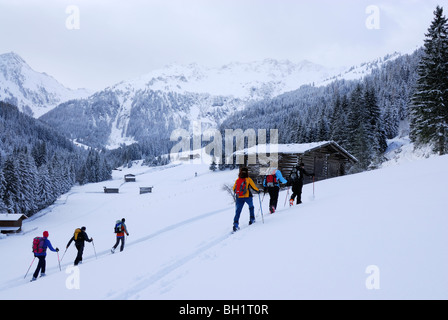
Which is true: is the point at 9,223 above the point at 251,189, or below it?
below

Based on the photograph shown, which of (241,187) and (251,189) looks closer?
(241,187)

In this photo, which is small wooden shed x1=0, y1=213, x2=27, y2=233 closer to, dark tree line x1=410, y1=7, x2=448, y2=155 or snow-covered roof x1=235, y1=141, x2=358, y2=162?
snow-covered roof x1=235, y1=141, x2=358, y2=162

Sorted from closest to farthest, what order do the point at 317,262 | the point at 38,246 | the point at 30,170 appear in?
the point at 317,262 < the point at 38,246 < the point at 30,170

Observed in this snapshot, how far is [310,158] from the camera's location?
29.0 m

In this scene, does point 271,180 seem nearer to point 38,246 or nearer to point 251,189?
point 251,189

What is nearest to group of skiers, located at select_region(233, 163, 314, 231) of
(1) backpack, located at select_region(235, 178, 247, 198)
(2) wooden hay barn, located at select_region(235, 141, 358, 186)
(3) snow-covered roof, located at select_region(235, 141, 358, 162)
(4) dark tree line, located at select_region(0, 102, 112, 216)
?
(1) backpack, located at select_region(235, 178, 247, 198)

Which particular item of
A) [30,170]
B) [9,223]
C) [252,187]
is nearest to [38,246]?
[252,187]

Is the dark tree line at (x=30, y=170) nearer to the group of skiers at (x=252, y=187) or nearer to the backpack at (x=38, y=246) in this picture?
the backpack at (x=38, y=246)

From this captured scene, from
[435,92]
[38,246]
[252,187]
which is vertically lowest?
[38,246]

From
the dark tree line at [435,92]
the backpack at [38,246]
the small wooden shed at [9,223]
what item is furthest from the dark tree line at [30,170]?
the dark tree line at [435,92]

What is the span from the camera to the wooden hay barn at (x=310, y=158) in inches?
1126

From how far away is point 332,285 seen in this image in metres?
3.83

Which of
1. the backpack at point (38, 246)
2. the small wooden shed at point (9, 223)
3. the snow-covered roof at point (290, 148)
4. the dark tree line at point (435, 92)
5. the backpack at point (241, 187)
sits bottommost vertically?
the small wooden shed at point (9, 223)
